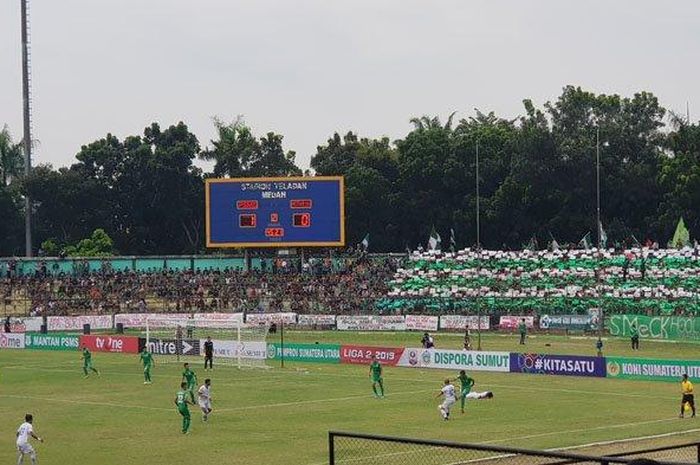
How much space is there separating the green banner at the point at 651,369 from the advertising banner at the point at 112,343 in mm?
33473

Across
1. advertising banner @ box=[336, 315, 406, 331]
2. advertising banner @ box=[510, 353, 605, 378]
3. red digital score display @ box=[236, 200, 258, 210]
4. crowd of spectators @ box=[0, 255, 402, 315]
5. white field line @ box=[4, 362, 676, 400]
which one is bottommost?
white field line @ box=[4, 362, 676, 400]

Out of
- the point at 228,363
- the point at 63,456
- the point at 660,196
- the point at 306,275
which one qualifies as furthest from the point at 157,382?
the point at 660,196

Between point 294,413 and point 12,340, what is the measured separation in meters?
44.9

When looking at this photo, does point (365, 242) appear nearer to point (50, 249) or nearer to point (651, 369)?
point (50, 249)

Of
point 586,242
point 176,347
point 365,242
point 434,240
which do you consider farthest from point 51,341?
point 586,242

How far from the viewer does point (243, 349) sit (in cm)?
6812

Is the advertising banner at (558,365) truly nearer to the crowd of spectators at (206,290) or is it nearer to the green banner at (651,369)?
the green banner at (651,369)

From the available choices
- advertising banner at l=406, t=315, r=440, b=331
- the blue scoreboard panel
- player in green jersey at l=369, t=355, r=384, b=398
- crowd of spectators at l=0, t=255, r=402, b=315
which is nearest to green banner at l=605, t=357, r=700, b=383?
player in green jersey at l=369, t=355, r=384, b=398

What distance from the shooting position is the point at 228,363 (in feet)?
224

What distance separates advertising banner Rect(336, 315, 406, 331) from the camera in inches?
3556

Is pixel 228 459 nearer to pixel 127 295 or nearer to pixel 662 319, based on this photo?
pixel 662 319

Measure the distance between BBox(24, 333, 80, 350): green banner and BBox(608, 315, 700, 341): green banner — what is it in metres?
35.9

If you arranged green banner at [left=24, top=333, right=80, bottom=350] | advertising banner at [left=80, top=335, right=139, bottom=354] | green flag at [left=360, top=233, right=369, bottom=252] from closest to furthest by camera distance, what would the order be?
advertising banner at [left=80, top=335, right=139, bottom=354]
green banner at [left=24, top=333, right=80, bottom=350]
green flag at [left=360, top=233, right=369, bottom=252]

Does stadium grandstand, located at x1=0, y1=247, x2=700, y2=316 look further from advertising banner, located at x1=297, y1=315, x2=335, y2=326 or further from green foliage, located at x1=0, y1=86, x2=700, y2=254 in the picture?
green foliage, located at x1=0, y1=86, x2=700, y2=254
